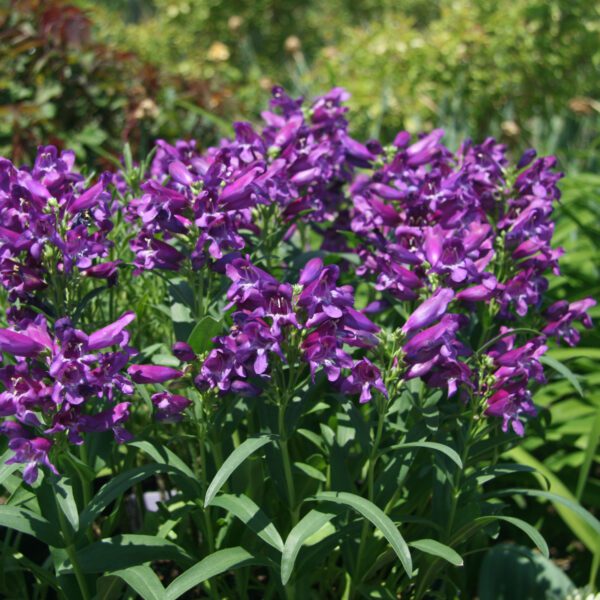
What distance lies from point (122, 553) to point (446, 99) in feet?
16.8

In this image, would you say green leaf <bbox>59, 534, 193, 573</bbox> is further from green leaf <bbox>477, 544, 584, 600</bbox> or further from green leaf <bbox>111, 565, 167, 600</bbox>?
green leaf <bbox>477, 544, 584, 600</bbox>

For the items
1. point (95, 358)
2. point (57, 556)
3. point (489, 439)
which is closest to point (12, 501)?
point (57, 556)

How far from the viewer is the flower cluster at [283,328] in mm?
1704

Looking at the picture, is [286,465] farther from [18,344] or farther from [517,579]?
[517,579]

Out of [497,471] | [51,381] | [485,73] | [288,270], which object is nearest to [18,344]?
[51,381]


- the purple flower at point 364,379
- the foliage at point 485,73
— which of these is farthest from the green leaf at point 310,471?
the foliage at point 485,73

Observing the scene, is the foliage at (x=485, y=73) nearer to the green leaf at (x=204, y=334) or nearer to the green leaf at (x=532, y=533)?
the green leaf at (x=204, y=334)

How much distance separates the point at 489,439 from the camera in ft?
7.32

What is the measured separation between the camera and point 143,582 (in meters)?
1.82

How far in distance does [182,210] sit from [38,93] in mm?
3369

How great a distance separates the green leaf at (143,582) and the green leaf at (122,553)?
4 cm

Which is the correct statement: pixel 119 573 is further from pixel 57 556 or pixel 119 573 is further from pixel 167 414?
pixel 167 414

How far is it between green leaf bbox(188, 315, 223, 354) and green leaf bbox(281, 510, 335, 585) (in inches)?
18.3

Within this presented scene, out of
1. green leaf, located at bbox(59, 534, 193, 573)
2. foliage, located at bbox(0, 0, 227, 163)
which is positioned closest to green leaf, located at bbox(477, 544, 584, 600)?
green leaf, located at bbox(59, 534, 193, 573)
